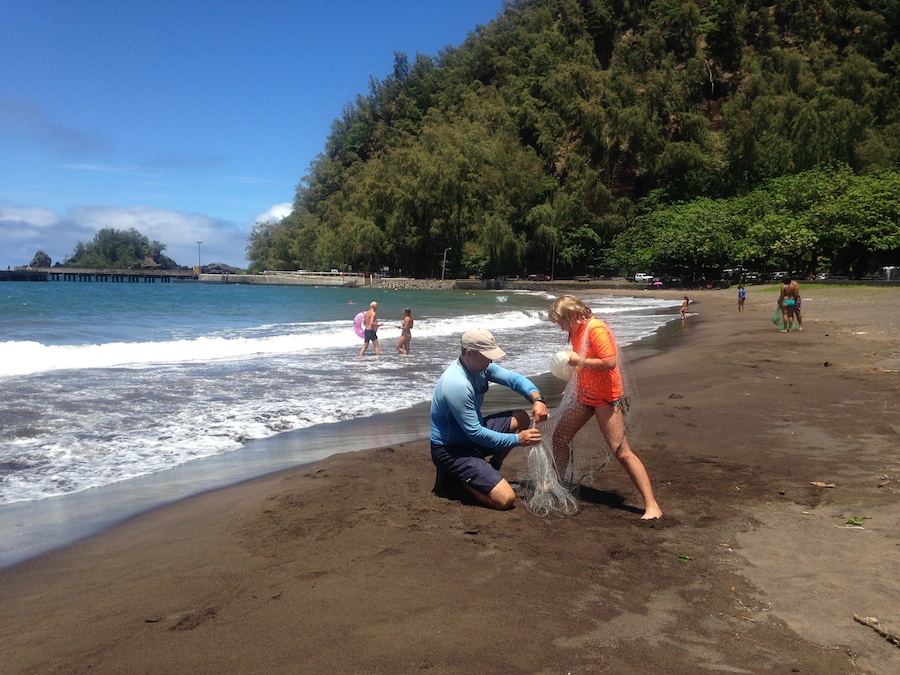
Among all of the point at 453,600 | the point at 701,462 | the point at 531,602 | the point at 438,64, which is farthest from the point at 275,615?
the point at 438,64

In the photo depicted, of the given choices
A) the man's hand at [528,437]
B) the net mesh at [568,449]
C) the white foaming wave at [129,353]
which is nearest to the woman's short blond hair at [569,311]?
the net mesh at [568,449]

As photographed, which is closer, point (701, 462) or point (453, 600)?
point (453, 600)

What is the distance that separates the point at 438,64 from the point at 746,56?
6084 centimetres

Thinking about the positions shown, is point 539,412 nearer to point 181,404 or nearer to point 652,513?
point 652,513

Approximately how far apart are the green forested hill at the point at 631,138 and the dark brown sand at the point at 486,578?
56137 millimetres

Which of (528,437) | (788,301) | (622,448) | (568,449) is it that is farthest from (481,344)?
(788,301)

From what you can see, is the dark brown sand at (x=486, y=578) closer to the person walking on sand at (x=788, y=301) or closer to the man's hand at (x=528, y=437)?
the man's hand at (x=528, y=437)

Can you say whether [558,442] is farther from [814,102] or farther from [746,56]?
[746,56]

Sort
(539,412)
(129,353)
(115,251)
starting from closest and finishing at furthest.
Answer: (539,412) → (129,353) → (115,251)

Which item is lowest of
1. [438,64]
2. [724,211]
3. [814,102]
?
[724,211]

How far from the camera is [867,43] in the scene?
256ft

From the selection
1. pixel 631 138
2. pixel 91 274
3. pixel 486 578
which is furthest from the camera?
pixel 91 274

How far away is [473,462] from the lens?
15.8 ft

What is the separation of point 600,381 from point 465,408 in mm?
936
